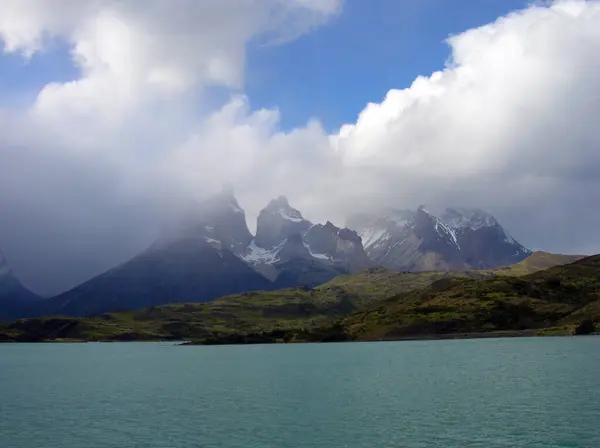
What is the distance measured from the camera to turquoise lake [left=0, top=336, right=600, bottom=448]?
219 feet

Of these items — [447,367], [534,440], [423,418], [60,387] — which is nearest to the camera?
[534,440]

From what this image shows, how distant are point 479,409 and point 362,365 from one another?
9235cm

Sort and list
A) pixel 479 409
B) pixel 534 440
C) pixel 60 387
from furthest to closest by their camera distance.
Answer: pixel 60 387
pixel 479 409
pixel 534 440

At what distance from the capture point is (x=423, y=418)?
76.8 meters

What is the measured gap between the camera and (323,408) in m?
90.7

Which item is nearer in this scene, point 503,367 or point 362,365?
point 503,367

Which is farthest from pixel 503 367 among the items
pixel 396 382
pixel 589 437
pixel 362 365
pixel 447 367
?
pixel 589 437

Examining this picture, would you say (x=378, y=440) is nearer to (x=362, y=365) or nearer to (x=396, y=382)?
(x=396, y=382)

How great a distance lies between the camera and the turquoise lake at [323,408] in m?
66.6

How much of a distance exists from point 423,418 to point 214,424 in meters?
26.5

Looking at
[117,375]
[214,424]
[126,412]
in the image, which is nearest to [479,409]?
[214,424]

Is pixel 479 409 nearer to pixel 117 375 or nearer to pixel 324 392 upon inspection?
pixel 324 392

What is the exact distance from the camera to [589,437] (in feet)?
202

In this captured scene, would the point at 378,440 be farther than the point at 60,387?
No
